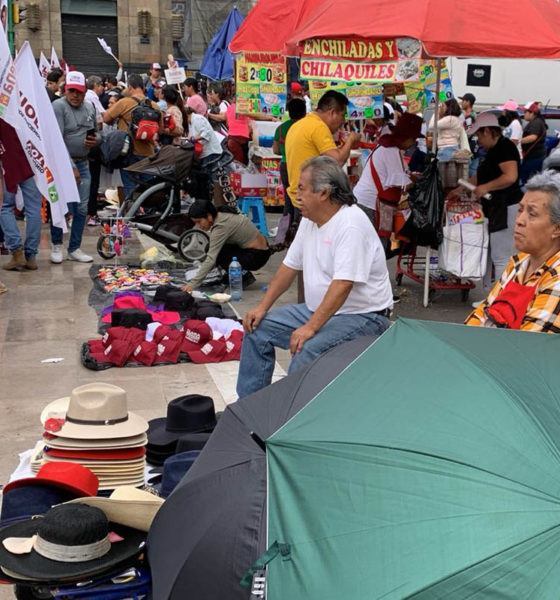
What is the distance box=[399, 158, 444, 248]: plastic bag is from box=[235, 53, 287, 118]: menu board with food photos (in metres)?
2.84

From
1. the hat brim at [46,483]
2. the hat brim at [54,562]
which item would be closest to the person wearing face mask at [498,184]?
the hat brim at [46,483]

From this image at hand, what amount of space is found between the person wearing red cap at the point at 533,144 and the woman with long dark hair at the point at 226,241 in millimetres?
6089

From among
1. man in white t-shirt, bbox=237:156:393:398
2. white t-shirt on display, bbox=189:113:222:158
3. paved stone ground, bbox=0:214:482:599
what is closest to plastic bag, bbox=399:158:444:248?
paved stone ground, bbox=0:214:482:599

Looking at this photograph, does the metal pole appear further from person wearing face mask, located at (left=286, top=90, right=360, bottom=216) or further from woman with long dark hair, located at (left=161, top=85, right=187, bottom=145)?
woman with long dark hair, located at (left=161, top=85, right=187, bottom=145)

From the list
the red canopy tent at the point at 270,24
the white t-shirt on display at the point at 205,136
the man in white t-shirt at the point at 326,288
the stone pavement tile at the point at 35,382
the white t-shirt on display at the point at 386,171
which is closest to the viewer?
the man in white t-shirt at the point at 326,288

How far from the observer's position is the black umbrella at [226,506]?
99.7 inches

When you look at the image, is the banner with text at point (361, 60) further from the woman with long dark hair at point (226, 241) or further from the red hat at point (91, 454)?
the red hat at point (91, 454)

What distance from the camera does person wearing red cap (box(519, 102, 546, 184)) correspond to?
14.6m

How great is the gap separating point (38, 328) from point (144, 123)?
16.4 feet

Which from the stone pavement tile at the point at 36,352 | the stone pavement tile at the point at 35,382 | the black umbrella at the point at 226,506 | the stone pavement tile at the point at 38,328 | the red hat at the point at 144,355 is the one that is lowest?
the stone pavement tile at the point at 38,328

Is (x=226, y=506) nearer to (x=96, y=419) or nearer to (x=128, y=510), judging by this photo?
(x=128, y=510)

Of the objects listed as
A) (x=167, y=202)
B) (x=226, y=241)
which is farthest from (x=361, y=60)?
(x=167, y=202)

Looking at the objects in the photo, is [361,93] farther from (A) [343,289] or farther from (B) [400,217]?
(A) [343,289]

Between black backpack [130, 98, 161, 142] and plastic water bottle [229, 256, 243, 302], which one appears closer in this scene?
plastic water bottle [229, 256, 243, 302]
